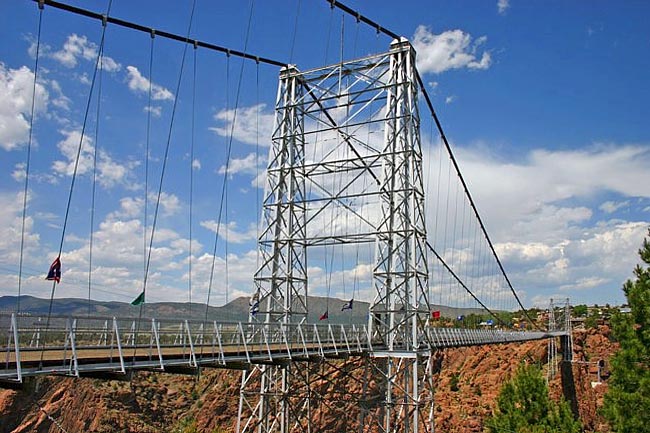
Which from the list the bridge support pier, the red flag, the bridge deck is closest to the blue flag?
the bridge deck

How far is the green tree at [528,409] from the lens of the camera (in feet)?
73.5

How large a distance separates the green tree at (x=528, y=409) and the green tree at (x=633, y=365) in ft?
26.2

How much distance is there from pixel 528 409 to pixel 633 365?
31.3 feet

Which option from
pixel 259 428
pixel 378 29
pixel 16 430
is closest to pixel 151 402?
pixel 16 430

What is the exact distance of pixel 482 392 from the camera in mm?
45594

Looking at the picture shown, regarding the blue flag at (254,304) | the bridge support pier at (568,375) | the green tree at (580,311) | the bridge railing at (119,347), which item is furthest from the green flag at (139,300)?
the green tree at (580,311)

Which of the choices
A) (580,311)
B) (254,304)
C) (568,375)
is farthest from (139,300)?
(580,311)

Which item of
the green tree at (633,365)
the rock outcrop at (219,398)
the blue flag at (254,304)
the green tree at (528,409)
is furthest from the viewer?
the rock outcrop at (219,398)

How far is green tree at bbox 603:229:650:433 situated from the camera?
1397cm

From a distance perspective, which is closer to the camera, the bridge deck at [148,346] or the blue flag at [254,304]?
the bridge deck at [148,346]

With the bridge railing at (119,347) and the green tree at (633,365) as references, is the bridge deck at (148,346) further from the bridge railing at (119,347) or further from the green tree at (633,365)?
the green tree at (633,365)

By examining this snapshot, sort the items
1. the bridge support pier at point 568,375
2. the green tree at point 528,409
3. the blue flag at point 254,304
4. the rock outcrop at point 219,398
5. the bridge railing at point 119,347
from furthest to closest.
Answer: the bridge support pier at point 568,375
the rock outcrop at point 219,398
the green tree at point 528,409
the blue flag at point 254,304
the bridge railing at point 119,347

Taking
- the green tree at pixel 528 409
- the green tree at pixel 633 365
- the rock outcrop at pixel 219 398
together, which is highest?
the green tree at pixel 633 365

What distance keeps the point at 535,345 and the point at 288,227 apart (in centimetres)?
3468
